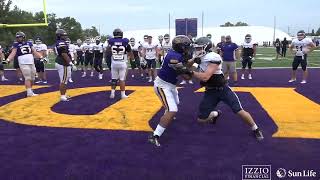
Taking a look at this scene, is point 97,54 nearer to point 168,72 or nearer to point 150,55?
point 150,55

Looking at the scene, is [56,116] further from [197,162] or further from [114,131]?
[197,162]

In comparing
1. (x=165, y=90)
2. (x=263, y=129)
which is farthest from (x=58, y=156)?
(x=263, y=129)

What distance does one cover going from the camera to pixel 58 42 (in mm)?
9070

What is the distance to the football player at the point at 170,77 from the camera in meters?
5.34

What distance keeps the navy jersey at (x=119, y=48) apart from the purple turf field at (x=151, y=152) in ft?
8.21

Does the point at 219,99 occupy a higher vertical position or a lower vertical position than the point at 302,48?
lower

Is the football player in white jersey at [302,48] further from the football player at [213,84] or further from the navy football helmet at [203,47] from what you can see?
the navy football helmet at [203,47]

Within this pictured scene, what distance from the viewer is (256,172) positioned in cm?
426

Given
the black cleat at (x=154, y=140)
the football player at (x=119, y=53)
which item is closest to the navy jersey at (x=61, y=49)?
the football player at (x=119, y=53)

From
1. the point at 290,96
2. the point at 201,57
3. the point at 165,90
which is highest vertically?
the point at 201,57

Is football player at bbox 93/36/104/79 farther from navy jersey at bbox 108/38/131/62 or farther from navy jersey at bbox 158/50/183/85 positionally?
navy jersey at bbox 158/50/183/85

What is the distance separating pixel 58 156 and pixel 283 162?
2872mm

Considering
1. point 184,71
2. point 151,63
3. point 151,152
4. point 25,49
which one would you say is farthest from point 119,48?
point 151,152

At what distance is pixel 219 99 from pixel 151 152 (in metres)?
1.56
